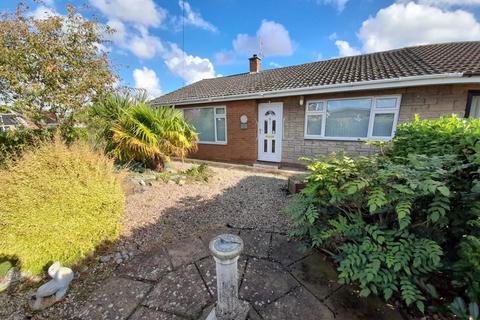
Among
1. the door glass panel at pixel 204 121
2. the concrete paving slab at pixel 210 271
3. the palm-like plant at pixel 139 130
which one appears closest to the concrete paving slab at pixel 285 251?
the concrete paving slab at pixel 210 271

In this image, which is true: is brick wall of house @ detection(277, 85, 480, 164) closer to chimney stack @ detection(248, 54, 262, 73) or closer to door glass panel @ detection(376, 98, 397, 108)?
door glass panel @ detection(376, 98, 397, 108)

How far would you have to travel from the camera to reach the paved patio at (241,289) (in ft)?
6.01

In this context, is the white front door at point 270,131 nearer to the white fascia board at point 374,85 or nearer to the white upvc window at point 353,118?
the white fascia board at point 374,85

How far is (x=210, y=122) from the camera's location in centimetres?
900

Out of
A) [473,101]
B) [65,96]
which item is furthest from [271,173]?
[65,96]

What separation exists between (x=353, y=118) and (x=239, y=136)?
4126mm

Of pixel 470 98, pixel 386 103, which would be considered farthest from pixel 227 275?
pixel 470 98

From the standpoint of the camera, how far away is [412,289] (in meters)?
1.48

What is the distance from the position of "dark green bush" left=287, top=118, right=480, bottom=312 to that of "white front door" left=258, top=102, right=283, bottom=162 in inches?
214

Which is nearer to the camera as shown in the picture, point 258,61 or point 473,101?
point 473,101

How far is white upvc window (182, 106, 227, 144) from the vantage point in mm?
8608

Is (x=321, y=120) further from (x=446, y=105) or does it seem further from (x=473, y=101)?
(x=473, y=101)

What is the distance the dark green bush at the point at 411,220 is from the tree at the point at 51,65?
20.7ft

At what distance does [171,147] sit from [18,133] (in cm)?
413
